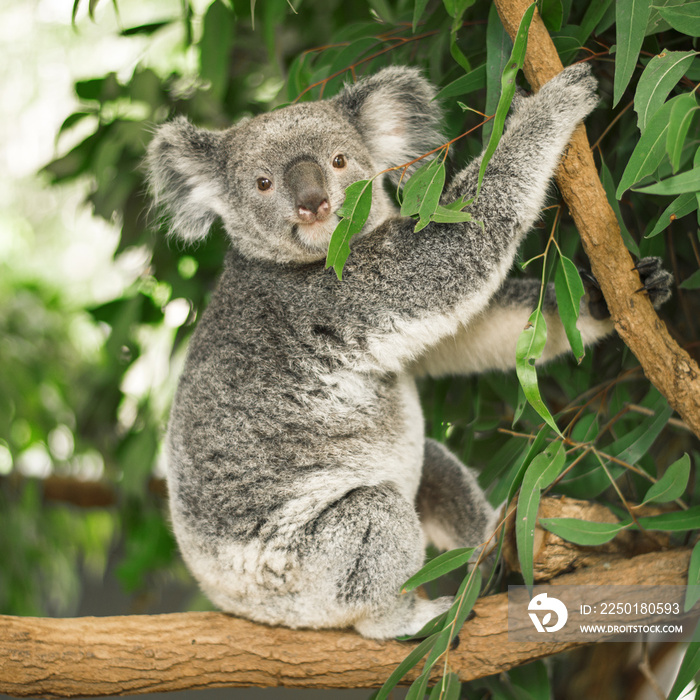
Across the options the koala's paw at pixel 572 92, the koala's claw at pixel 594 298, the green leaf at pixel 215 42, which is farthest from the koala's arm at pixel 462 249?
the green leaf at pixel 215 42

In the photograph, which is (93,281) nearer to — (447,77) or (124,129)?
(124,129)

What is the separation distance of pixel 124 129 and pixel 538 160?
5.16 ft

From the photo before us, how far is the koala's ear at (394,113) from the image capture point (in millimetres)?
1875

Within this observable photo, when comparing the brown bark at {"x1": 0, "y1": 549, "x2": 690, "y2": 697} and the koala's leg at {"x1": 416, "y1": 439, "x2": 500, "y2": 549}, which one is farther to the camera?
the koala's leg at {"x1": 416, "y1": 439, "x2": 500, "y2": 549}

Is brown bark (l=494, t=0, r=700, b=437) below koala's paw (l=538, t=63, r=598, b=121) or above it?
below

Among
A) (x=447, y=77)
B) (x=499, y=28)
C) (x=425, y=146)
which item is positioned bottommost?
(x=425, y=146)

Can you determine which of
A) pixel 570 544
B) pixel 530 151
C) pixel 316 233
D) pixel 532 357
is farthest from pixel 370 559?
pixel 530 151

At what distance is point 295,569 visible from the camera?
1723 mm

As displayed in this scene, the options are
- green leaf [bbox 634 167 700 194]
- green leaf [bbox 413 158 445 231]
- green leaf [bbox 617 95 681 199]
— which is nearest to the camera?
green leaf [bbox 634 167 700 194]

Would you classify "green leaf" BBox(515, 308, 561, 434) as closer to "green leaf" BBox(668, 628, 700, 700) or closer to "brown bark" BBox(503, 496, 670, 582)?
"brown bark" BBox(503, 496, 670, 582)

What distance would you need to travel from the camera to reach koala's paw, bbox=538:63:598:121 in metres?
1.47

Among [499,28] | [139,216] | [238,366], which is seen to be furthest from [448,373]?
[139,216]

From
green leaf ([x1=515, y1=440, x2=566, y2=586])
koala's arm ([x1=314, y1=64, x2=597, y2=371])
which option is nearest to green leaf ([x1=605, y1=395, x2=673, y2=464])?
green leaf ([x1=515, y1=440, x2=566, y2=586])

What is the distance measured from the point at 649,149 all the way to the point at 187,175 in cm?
131
